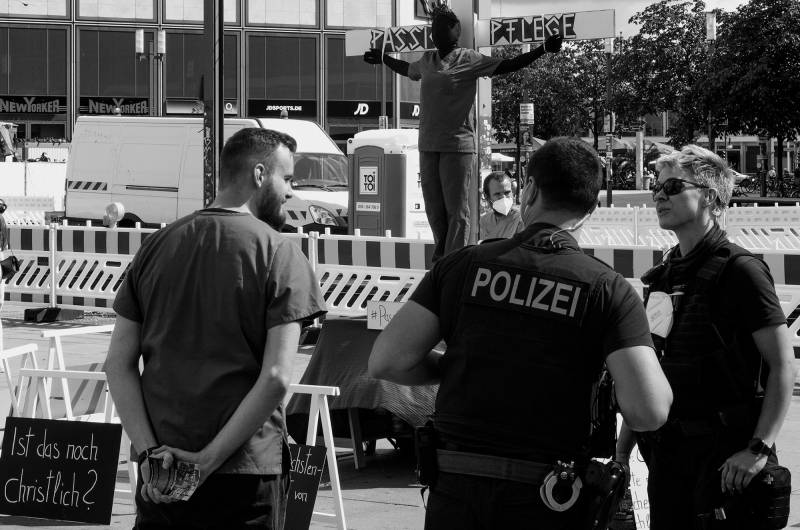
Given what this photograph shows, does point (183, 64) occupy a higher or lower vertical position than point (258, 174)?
higher

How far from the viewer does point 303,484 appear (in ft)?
17.7

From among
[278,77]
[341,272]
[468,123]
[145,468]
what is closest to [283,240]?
[145,468]

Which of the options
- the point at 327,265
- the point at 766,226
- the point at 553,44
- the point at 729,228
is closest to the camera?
the point at 553,44

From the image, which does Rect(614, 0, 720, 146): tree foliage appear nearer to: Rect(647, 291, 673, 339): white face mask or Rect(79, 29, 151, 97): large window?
Rect(79, 29, 151, 97): large window

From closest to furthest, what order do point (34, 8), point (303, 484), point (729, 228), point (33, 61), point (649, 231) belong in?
point (303, 484) → point (729, 228) → point (649, 231) → point (34, 8) → point (33, 61)

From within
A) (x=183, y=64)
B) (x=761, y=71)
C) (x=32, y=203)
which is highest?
(x=183, y=64)

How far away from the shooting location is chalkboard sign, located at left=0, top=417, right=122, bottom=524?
18.1 ft

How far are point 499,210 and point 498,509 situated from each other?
265 inches

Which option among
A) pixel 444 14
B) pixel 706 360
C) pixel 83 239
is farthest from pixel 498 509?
pixel 83 239

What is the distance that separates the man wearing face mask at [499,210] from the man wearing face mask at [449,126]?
7.80 feet

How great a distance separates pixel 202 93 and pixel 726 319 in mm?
8937

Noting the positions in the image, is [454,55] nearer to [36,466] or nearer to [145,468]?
[36,466]

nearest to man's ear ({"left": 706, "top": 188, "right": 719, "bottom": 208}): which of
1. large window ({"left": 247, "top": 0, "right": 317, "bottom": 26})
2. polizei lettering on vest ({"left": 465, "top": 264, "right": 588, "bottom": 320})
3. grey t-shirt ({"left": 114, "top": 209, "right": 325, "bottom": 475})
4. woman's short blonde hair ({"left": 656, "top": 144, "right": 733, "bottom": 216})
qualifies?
woman's short blonde hair ({"left": 656, "top": 144, "right": 733, "bottom": 216})

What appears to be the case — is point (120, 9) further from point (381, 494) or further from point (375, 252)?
point (381, 494)
